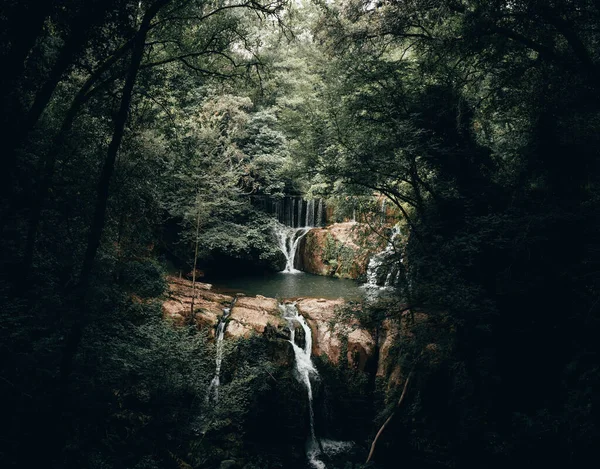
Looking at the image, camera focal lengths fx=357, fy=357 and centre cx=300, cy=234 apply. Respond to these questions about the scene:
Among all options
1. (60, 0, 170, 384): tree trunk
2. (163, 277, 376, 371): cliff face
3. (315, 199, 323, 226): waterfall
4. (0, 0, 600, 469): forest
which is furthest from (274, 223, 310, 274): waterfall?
(60, 0, 170, 384): tree trunk

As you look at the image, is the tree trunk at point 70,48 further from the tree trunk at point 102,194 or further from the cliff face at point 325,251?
the cliff face at point 325,251

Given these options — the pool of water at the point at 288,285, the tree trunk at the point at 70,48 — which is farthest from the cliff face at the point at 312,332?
the tree trunk at the point at 70,48

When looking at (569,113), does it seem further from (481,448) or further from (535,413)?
(481,448)

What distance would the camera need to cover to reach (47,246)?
7859mm

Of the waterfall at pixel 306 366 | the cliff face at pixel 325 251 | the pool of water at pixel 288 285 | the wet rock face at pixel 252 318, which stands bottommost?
the waterfall at pixel 306 366

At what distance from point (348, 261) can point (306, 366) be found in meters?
3.78

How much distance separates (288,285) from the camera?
58.5ft

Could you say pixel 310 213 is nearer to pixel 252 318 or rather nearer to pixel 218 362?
pixel 252 318

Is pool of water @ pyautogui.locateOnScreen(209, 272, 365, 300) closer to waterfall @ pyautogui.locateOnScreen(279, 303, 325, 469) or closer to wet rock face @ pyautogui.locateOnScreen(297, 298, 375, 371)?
waterfall @ pyautogui.locateOnScreen(279, 303, 325, 469)

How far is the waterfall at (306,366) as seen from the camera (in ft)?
30.0

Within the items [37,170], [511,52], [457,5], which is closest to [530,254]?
[511,52]

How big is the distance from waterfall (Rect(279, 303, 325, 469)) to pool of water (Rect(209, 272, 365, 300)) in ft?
11.7

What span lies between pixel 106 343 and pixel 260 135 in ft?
47.0

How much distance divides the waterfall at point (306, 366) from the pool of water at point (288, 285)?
11.7ft
